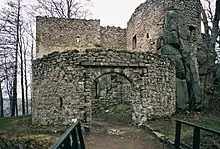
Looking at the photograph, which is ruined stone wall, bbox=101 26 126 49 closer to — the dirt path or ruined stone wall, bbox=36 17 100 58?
ruined stone wall, bbox=36 17 100 58

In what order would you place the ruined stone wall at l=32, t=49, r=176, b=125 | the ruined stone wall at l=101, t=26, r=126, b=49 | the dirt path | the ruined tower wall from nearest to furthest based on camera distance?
the dirt path
the ruined stone wall at l=32, t=49, r=176, b=125
the ruined tower wall
the ruined stone wall at l=101, t=26, r=126, b=49

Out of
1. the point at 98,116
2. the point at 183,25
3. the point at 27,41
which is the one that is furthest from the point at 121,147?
the point at 27,41

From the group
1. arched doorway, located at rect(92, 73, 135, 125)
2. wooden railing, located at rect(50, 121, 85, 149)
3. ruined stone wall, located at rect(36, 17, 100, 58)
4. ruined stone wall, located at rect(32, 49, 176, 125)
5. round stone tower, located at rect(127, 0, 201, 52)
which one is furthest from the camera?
ruined stone wall, located at rect(36, 17, 100, 58)

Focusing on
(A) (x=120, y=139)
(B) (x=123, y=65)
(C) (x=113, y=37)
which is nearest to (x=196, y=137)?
(A) (x=120, y=139)

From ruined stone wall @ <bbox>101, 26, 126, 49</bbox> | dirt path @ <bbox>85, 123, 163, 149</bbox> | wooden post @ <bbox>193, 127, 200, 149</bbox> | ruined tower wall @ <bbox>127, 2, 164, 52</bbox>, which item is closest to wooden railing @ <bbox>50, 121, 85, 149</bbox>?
wooden post @ <bbox>193, 127, 200, 149</bbox>

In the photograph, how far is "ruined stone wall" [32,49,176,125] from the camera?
10.7m

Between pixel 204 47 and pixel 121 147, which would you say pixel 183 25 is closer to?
pixel 204 47

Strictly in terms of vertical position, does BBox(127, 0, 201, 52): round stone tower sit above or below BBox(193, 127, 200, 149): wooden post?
above

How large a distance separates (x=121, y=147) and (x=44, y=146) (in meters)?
2.47

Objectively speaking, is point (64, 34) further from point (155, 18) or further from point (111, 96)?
point (155, 18)

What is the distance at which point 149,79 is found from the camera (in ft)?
38.2

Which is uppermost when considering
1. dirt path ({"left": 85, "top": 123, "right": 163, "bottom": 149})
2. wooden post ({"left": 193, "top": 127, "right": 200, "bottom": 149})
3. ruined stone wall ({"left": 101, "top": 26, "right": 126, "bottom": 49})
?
ruined stone wall ({"left": 101, "top": 26, "right": 126, "bottom": 49})

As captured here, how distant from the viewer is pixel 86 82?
10.7 m

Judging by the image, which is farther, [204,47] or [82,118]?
[204,47]
